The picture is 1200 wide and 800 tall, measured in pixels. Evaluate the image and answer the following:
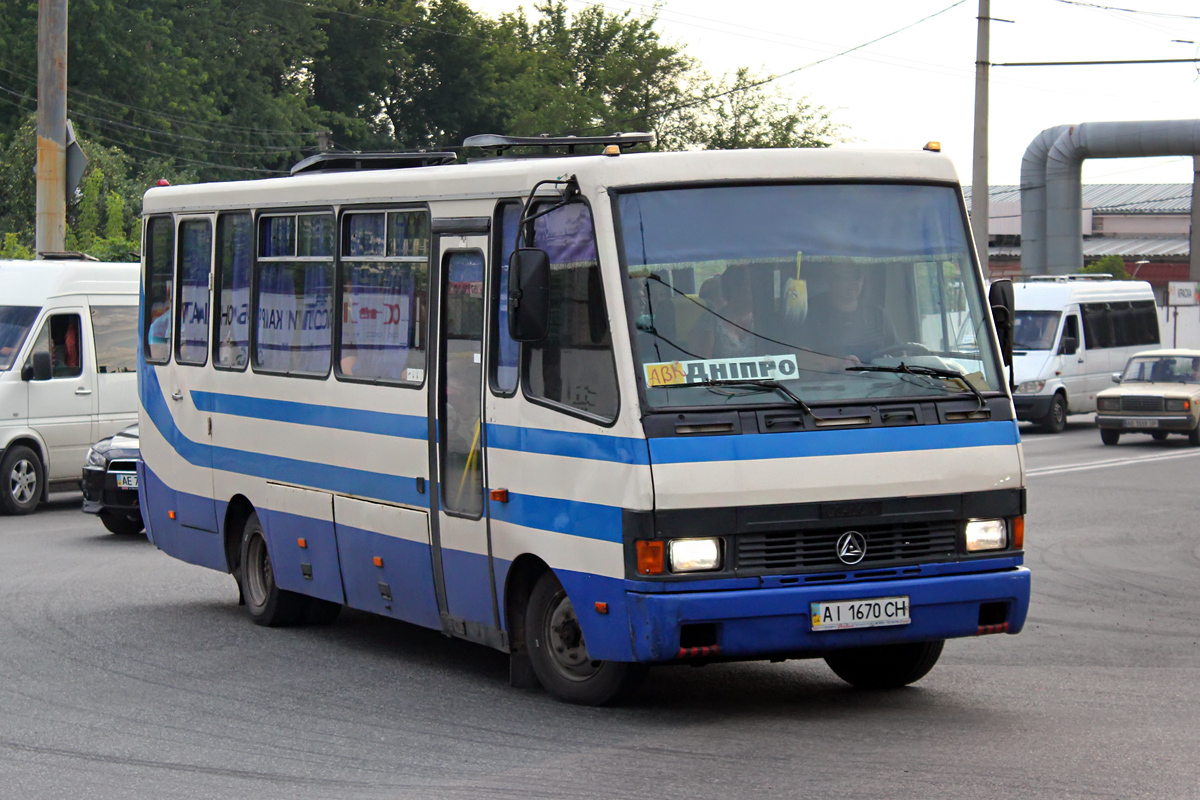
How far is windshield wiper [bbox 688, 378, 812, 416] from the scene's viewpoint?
25.4 ft

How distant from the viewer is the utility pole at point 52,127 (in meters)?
23.7

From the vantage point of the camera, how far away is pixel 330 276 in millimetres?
10625

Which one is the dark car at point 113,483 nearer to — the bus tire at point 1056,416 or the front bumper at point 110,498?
the front bumper at point 110,498

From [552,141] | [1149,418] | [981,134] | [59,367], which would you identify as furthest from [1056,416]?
[552,141]

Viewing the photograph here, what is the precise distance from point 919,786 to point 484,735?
2107 millimetres

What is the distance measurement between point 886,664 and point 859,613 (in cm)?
130

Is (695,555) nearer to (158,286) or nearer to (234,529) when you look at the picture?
(234,529)

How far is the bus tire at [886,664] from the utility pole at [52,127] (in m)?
17.4

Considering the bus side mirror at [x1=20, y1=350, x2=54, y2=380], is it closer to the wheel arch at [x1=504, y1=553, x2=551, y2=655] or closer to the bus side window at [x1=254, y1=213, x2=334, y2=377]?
the bus side window at [x1=254, y1=213, x2=334, y2=377]

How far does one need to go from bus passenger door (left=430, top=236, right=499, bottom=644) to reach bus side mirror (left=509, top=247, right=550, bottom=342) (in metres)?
0.97

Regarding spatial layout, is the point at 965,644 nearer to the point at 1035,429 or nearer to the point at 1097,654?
the point at 1097,654

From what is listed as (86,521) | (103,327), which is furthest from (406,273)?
(103,327)

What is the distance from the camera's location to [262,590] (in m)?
11.6

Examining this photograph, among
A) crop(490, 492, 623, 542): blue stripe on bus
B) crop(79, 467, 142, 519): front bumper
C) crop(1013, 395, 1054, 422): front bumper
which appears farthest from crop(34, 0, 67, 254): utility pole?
crop(1013, 395, 1054, 422): front bumper
